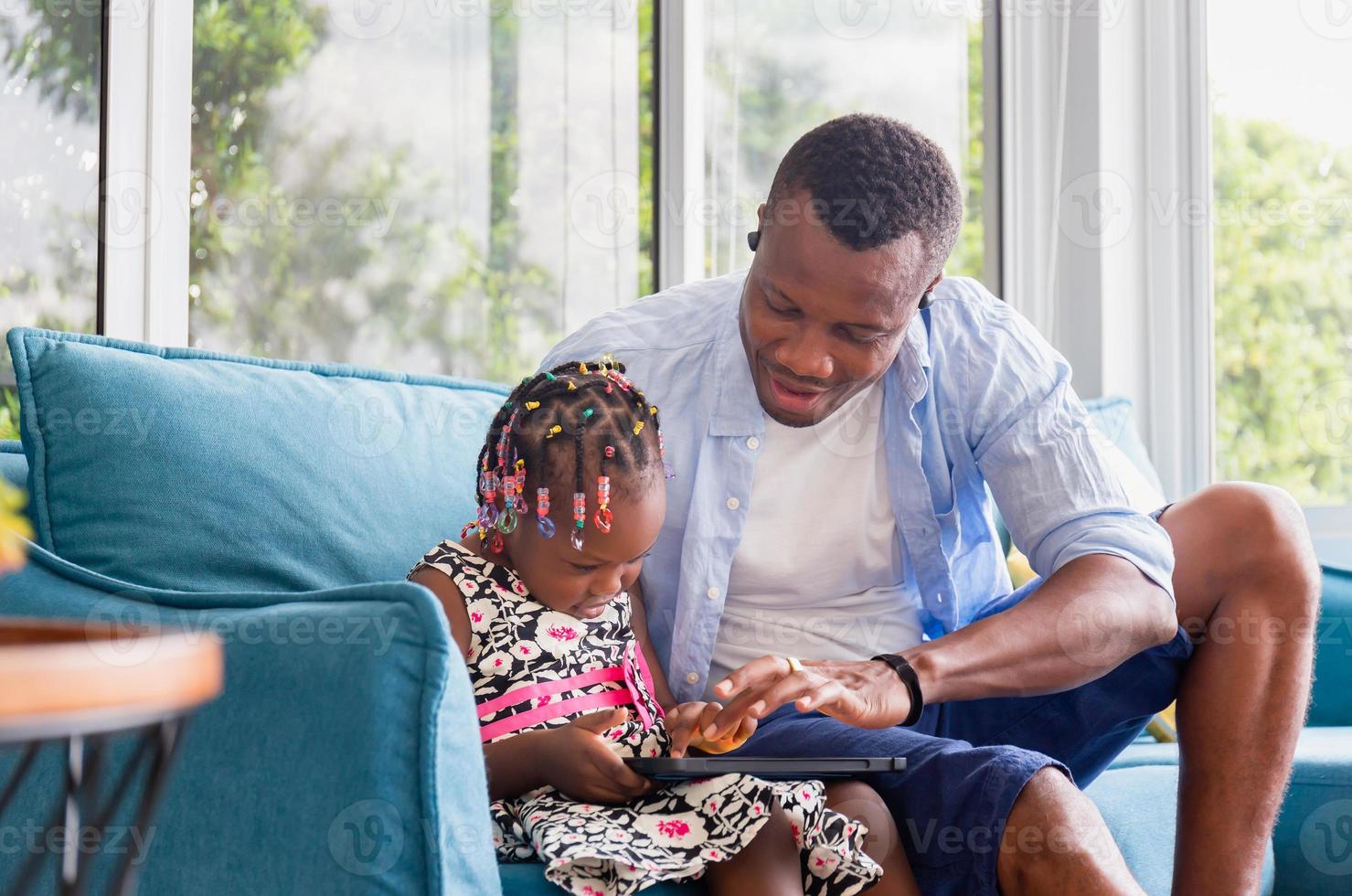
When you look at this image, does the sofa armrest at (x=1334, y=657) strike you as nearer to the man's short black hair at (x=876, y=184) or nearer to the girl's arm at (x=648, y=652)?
the man's short black hair at (x=876, y=184)

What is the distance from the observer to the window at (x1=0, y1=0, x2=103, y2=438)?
2.01m

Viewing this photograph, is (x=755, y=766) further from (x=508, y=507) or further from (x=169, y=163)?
(x=169, y=163)

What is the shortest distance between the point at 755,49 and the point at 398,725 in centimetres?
251

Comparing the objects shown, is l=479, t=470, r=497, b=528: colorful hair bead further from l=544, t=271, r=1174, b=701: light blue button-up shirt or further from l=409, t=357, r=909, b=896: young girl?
l=544, t=271, r=1174, b=701: light blue button-up shirt

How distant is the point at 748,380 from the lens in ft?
5.63

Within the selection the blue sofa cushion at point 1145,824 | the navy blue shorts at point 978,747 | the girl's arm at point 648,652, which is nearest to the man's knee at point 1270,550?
the navy blue shorts at point 978,747

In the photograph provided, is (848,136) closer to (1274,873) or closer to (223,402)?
(223,402)

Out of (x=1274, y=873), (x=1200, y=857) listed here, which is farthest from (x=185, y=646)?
(x=1274, y=873)

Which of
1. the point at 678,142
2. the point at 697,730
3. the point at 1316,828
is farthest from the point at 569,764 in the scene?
the point at 678,142

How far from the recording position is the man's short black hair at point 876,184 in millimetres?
1565

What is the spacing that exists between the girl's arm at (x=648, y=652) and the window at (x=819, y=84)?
1.59 metres

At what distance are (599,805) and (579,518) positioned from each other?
0.31 metres

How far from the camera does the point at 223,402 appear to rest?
153cm

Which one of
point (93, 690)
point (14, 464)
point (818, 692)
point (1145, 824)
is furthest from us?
point (1145, 824)
